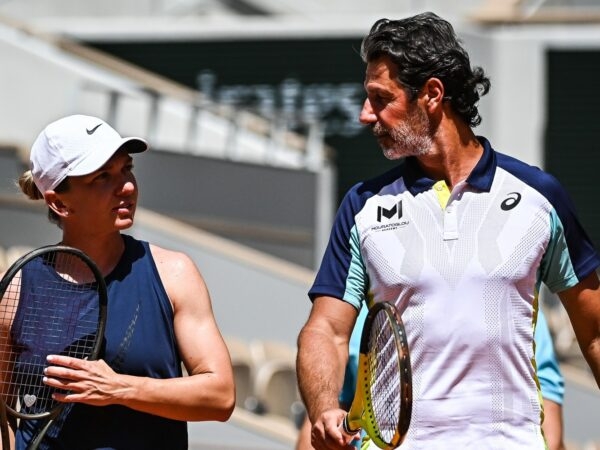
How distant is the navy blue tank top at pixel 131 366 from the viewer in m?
3.93

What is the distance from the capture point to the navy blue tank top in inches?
155

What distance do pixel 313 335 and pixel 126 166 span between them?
2.34ft

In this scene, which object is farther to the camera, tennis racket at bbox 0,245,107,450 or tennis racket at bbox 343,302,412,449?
tennis racket at bbox 0,245,107,450

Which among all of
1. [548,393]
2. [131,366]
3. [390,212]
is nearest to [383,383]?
[390,212]

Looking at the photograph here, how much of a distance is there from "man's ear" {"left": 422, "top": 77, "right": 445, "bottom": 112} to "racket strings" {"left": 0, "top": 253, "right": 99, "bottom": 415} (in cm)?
107

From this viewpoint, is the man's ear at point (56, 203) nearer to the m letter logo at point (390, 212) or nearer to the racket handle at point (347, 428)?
the m letter logo at point (390, 212)

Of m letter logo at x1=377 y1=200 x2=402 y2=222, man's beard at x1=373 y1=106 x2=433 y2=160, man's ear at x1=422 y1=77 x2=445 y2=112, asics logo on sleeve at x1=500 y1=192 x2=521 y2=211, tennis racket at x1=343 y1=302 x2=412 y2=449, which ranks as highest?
man's ear at x1=422 y1=77 x2=445 y2=112

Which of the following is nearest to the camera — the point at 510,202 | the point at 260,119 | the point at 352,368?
the point at 510,202

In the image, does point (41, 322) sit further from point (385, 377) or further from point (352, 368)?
point (352, 368)

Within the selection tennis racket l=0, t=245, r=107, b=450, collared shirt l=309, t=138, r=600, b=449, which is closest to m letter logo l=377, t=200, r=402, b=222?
collared shirt l=309, t=138, r=600, b=449

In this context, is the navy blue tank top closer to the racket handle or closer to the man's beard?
the racket handle

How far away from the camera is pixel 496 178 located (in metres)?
4.12

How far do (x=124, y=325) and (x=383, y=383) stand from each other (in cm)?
75

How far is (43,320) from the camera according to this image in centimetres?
397
